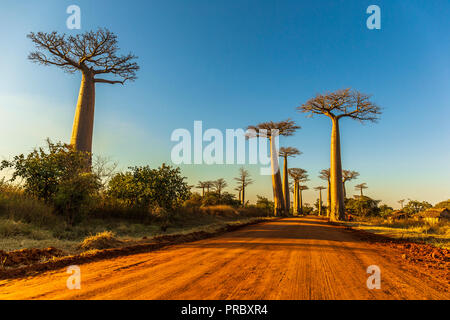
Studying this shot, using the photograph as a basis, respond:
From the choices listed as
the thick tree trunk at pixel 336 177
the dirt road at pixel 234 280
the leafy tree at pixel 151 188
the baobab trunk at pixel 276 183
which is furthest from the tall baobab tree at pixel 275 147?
the dirt road at pixel 234 280

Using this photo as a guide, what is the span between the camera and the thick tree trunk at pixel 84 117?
12670 mm

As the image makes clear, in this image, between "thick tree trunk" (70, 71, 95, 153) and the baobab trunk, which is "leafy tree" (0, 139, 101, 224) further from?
the baobab trunk

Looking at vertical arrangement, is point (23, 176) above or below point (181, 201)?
above

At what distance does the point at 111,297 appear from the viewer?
2262mm

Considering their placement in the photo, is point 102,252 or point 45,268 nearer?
point 45,268

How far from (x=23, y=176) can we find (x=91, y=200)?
100 inches

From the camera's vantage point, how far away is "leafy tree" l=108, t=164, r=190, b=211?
10.5m

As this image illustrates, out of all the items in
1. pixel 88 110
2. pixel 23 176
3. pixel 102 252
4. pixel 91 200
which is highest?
pixel 88 110

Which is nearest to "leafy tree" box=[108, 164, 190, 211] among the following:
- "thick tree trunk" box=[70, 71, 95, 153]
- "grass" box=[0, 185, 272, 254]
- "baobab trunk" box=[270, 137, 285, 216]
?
"grass" box=[0, 185, 272, 254]

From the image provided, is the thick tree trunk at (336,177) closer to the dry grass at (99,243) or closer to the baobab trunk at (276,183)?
the baobab trunk at (276,183)

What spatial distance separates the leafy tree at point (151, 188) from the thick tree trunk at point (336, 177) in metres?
13.0

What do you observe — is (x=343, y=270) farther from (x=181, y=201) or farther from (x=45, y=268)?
(x=181, y=201)
